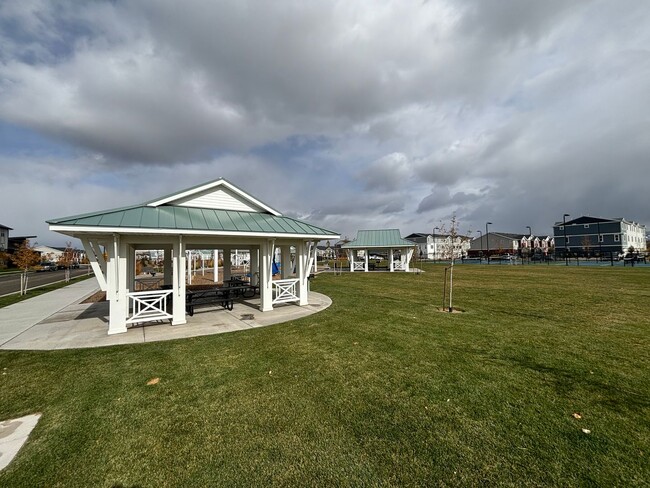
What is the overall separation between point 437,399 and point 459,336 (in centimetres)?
359

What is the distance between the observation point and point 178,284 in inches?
353

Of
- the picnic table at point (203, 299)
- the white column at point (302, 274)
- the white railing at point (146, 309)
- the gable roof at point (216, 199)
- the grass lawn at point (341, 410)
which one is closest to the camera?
the grass lawn at point (341, 410)

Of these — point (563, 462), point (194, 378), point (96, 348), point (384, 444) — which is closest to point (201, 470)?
point (384, 444)

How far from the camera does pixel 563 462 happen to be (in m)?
3.01

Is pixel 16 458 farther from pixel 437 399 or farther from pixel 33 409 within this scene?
pixel 437 399

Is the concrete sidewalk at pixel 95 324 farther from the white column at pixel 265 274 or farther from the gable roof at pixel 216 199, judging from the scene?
the gable roof at pixel 216 199

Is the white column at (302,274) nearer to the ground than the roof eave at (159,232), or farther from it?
nearer to the ground

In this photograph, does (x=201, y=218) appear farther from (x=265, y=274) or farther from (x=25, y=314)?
(x=25, y=314)

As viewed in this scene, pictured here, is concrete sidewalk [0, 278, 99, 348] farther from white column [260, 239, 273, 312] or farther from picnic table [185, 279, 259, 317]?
white column [260, 239, 273, 312]

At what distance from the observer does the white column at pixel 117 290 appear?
26.3 feet

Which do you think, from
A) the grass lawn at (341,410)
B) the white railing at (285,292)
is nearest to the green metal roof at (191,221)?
the white railing at (285,292)

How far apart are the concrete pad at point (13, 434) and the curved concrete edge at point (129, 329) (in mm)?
3358

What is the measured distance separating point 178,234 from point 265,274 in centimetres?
346

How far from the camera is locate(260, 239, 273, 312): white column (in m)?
10.6
